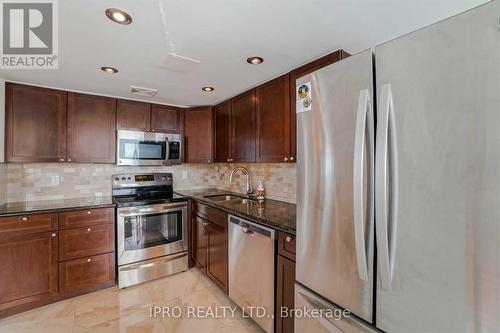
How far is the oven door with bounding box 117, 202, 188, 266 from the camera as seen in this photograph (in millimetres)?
2525

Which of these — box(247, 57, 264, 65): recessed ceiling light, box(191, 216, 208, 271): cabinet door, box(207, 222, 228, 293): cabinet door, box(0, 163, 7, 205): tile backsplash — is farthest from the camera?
box(191, 216, 208, 271): cabinet door

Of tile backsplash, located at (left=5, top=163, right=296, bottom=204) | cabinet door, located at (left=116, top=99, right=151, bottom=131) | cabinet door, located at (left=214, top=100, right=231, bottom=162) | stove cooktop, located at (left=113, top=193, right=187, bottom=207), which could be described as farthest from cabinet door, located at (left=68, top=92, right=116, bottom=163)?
cabinet door, located at (left=214, top=100, right=231, bottom=162)

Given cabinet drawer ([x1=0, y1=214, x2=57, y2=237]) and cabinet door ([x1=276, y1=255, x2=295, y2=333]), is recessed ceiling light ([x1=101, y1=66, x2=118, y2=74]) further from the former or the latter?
cabinet door ([x1=276, y1=255, x2=295, y2=333])

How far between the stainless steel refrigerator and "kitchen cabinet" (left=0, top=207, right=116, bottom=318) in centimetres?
233

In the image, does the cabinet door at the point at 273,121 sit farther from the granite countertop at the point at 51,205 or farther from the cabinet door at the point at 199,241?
the granite countertop at the point at 51,205

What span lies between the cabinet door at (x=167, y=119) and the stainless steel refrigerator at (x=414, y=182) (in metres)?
2.49

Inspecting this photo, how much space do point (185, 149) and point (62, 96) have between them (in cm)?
149

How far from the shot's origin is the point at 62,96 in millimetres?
2537

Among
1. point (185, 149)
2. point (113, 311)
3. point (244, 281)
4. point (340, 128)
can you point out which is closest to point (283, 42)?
point (340, 128)

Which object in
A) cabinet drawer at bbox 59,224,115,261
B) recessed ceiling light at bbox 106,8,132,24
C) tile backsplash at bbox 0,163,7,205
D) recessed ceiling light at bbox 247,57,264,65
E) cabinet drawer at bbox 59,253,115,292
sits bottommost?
cabinet drawer at bbox 59,253,115,292

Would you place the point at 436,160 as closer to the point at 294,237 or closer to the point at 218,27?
the point at 294,237

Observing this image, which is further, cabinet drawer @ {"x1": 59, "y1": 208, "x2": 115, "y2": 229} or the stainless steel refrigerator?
cabinet drawer @ {"x1": 59, "y1": 208, "x2": 115, "y2": 229}

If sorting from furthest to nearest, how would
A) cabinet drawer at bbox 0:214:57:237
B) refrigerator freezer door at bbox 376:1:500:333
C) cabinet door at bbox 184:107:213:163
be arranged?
cabinet door at bbox 184:107:213:163 < cabinet drawer at bbox 0:214:57:237 < refrigerator freezer door at bbox 376:1:500:333

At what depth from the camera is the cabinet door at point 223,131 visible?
2.94m
